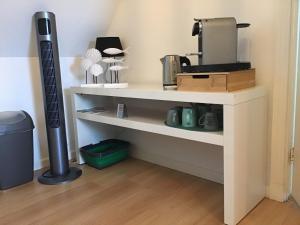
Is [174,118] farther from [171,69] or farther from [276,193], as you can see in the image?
[276,193]

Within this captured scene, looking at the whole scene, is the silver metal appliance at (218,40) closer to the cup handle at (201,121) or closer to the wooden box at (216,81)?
the wooden box at (216,81)

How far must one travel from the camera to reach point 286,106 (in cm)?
168

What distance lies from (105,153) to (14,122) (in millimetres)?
790

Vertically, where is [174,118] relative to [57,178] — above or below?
above

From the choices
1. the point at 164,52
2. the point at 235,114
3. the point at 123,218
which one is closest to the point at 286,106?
the point at 235,114

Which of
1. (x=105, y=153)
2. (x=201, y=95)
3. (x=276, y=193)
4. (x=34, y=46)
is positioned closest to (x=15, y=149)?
(x=105, y=153)

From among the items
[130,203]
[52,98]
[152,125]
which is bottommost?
[130,203]

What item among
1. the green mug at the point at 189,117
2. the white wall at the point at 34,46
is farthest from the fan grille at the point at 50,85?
the green mug at the point at 189,117

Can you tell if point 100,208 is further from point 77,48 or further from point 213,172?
point 77,48

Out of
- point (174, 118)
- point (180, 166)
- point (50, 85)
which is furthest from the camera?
point (180, 166)

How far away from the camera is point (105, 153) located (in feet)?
8.03

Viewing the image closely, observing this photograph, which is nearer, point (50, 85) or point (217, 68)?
point (217, 68)

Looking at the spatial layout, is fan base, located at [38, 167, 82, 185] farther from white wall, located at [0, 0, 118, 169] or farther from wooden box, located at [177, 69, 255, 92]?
wooden box, located at [177, 69, 255, 92]

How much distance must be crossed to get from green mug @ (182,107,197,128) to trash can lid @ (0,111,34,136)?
1213 mm
